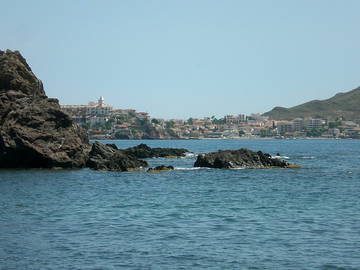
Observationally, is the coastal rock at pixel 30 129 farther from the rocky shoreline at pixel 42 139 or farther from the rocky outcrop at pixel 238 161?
the rocky outcrop at pixel 238 161

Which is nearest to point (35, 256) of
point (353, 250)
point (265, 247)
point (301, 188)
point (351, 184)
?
point (265, 247)

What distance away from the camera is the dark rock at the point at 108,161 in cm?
7044

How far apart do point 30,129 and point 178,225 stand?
4131 cm

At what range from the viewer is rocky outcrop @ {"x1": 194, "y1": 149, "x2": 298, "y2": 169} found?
248 feet

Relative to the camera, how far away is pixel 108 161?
72.0m

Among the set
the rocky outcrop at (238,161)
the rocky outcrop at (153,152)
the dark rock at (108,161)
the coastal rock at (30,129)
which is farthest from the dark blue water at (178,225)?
the rocky outcrop at (153,152)

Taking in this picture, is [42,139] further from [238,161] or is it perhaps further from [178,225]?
[178,225]

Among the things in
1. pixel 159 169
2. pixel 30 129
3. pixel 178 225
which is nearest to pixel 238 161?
pixel 159 169

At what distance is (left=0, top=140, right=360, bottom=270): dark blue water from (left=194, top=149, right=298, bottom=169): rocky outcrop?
1937cm

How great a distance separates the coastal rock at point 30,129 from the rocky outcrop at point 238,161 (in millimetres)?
15630

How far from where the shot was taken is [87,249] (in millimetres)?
24828

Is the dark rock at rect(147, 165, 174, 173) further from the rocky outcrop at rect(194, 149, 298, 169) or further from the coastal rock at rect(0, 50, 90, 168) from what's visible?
the coastal rock at rect(0, 50, 90, 168)

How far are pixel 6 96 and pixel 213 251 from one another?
5301 cm

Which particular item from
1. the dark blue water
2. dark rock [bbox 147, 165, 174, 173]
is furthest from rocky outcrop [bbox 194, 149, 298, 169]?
the dark blue water
